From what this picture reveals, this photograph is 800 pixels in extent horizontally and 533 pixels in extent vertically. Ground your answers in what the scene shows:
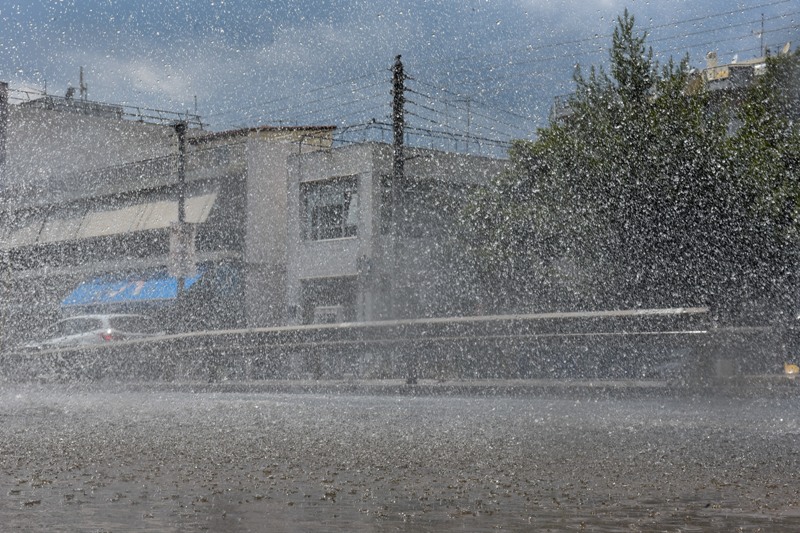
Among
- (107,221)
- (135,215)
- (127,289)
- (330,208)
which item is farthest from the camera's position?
(107,221)

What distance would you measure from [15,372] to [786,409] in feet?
55.3

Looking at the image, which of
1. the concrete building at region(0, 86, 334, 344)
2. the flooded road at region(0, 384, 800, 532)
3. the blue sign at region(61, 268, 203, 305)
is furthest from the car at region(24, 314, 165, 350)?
the flooded road at region(0, 384, 800, 532)

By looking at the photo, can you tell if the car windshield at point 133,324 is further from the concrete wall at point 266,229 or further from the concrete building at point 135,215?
the concrete wall at point 266,229

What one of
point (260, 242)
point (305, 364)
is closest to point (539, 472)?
point (305, 364)

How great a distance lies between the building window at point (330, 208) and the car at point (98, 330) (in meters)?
11.1

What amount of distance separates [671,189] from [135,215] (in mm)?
24163

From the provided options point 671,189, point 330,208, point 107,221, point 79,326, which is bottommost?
point 79,326

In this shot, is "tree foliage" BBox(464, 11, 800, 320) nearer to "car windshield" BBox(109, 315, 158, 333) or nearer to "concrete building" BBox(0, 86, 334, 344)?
"car windshield" BBox(109, 315, 158, 333)

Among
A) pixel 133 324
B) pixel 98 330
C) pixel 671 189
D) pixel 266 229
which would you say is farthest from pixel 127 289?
pixel 671 189

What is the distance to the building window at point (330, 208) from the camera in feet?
119

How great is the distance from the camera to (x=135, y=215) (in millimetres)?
41219

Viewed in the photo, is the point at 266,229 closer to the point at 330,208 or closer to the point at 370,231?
the point at 330,208

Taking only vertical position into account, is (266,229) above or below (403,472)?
above

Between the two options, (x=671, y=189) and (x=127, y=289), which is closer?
(x=671, y=189)
